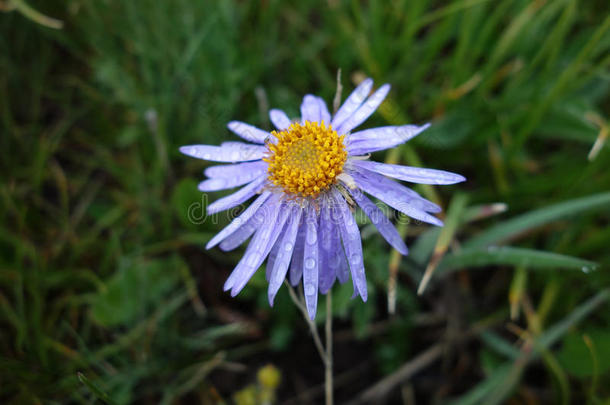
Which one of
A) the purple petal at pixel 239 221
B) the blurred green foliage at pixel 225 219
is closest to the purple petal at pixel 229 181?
the purple petal at pixel 239 221

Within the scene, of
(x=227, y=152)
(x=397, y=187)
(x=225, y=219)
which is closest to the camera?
(x=397, y=187)

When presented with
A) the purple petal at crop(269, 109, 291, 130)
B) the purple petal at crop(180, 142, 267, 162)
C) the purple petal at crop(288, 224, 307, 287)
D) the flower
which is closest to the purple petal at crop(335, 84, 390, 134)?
the flower

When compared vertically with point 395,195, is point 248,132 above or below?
above

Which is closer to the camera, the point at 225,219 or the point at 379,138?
the point at 379,138

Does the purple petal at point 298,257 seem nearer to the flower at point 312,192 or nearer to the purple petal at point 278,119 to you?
the flower at point 312,192

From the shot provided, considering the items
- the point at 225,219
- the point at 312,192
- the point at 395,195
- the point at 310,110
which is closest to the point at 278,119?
the point at 310,110

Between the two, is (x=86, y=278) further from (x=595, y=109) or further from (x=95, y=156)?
(x=595, y=109)

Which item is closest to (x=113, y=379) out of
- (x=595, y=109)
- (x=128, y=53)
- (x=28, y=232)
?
(x=28, y=232)

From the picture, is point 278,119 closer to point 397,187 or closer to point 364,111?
point 364,111
